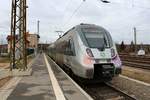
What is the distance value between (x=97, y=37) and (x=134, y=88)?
305 cm

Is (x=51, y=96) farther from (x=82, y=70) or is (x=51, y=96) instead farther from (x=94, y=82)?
(x=94, y=82)

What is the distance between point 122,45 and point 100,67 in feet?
273

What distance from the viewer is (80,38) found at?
15602mm

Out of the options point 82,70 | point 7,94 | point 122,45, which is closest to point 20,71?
point 82,70

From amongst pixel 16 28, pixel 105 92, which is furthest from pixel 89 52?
pixel 16 28

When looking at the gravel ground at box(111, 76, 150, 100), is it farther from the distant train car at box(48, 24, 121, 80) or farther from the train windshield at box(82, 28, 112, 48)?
the train windshield at box(82, 28, 112, 48)

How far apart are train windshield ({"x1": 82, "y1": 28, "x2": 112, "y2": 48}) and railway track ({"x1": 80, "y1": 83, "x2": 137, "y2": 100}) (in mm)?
1988

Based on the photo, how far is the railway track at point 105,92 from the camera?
41.2 ft

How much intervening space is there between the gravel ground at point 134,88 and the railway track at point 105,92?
1.47 ft

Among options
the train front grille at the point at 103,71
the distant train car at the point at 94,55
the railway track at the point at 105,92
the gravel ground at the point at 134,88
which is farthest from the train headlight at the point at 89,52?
the gravel ground at the point at 134,88

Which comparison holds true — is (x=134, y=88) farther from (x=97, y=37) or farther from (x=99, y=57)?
(x=97, y=37)

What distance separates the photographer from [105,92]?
46.4ft

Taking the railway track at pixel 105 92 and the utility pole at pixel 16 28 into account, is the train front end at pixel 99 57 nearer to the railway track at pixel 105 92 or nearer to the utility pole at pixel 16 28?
the railway track at pixel 105 92

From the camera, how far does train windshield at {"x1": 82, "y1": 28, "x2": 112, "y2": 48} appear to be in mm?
15383
